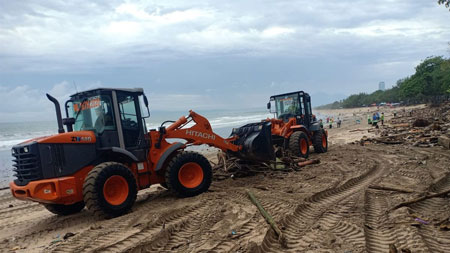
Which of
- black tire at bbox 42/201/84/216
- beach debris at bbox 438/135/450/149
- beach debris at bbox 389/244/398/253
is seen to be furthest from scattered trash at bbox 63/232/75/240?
beach debris at bbox 438/135/450/149

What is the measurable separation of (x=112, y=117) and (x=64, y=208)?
6.85ft

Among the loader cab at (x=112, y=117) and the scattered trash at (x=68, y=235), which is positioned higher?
the loader cab at (x=112, y=117)

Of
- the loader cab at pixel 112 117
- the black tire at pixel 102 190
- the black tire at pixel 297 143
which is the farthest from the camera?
the black tire at pixel 297 143

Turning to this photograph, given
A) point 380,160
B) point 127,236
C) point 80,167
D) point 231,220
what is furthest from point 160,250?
point 380,160

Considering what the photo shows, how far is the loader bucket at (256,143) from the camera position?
370 inches

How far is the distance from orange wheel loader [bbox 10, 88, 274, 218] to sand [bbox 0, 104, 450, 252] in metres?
0.44

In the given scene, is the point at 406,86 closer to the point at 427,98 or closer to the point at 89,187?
the point at 427,98

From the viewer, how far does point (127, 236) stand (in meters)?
5.26

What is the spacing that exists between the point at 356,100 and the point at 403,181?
100620 mm

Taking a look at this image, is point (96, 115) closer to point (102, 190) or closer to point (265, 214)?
point (102, 190)

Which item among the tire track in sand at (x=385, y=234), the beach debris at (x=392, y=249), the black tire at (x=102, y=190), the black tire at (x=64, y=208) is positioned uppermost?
the black tire at (x=102, y=190)


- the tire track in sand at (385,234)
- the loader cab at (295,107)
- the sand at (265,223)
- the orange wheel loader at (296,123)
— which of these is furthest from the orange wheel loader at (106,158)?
the loader cab at (295,107)

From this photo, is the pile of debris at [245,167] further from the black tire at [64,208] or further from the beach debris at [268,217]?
the black tire at [64,208]

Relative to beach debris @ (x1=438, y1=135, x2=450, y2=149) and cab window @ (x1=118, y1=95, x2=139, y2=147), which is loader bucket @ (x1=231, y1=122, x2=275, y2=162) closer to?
cab window @ (x1=118, y1=95, x2=139, y2=147)
